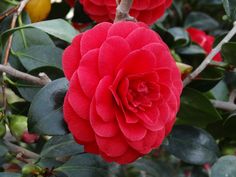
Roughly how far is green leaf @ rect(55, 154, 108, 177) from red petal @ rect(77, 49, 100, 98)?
0.70ft

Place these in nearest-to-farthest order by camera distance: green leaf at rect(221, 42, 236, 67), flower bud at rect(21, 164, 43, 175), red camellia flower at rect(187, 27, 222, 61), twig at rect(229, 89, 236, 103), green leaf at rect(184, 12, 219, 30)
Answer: flower bud at rect(21, 164, 43, 175)
green leaf at rect(221, 42, 236, 67)
twig at rect(229, 89, 236, 103)
red camellia flower at rect(187, 27, 222, 61)
green leaf at rect(184, 12, 219, 30)

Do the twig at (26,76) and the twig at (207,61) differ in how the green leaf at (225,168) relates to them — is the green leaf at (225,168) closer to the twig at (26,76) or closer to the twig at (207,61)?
the twig at (207,61)

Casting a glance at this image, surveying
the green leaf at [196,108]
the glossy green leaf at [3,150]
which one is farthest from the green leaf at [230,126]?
the glossy green leaf at [3,150]

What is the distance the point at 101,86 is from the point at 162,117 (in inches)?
4.1

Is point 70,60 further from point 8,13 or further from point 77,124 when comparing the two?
point 8,13

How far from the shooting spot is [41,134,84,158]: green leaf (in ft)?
2.84

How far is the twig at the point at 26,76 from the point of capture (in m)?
0.80

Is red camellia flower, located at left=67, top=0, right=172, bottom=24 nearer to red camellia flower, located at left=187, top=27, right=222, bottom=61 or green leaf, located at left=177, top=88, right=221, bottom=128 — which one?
green leaf, located at left=177, top=88, right=221, bottom=128

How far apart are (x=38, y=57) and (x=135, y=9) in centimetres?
20

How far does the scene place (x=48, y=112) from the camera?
77cm

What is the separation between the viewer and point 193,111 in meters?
1.01

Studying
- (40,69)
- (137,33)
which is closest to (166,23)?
(40,69)

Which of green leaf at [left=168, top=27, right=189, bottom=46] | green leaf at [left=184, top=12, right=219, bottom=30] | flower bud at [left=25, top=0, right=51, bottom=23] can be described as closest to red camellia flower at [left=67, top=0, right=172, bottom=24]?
flower bud at [left=25, top=0, right=51, bottom=23]

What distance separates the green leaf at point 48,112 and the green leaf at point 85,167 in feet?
Result: 0.36
